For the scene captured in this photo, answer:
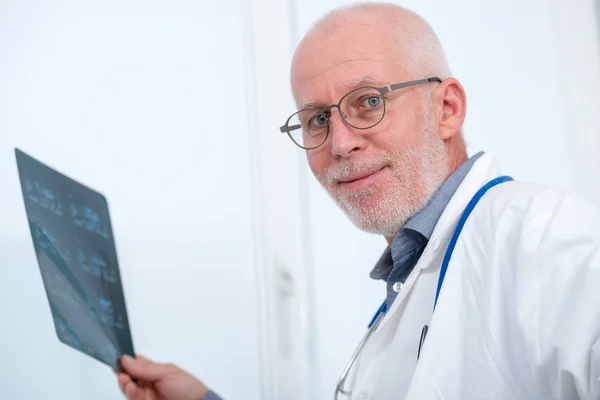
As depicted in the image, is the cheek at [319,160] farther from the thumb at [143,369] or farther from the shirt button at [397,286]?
the thumb at [143,369]

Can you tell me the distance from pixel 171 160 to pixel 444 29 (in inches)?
37.6

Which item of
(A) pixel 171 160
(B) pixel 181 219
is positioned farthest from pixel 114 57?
(B) pixel 181 219

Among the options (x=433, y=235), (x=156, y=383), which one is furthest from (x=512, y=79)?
(x=156, y=383)

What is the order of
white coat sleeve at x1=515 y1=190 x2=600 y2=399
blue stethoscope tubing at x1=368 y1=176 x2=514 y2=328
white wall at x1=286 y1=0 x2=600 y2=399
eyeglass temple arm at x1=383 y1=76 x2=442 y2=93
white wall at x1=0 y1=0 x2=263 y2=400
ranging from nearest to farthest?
white coat sleeve at x1=515 y1=190 x2=600 y2=399 → blue stethoscope tubing at x1=368 y1=176 x2=514 y2=328 → eyeglass temple arm at x1=383 y1=76 x2=442 y2=93 → white wall at x1=0 y1=0 x2=263 y2=400 → white wall at x1=286 y1=0 x2=600 y2=399

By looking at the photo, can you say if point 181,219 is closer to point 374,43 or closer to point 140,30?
point 140,30

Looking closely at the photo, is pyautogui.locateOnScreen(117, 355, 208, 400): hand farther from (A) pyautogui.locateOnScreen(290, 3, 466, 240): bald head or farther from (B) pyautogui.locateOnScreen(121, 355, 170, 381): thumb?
(A) pyautogui.locateOnScreen(290, 3, 466, 240): bald head

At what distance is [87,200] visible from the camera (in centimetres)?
89

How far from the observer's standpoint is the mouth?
0.99 metres

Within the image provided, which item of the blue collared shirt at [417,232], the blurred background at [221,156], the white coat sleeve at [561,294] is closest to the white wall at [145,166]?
the blurred background at [221,156]

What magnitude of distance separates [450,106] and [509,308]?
1.49 ft

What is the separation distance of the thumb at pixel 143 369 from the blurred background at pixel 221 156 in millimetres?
177

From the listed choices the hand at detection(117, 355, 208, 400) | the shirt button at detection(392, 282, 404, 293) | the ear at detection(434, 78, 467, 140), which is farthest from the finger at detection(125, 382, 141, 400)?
the ear at detection(434, 78, 467, 140)

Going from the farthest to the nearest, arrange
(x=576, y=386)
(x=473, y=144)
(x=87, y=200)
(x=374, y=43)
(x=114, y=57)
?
(x=473, y=144) → (x=114, y=57) → (x=374, y=43) → (x=87, y=200) → (x=576, y=386)

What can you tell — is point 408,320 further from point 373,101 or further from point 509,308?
point 373,101
